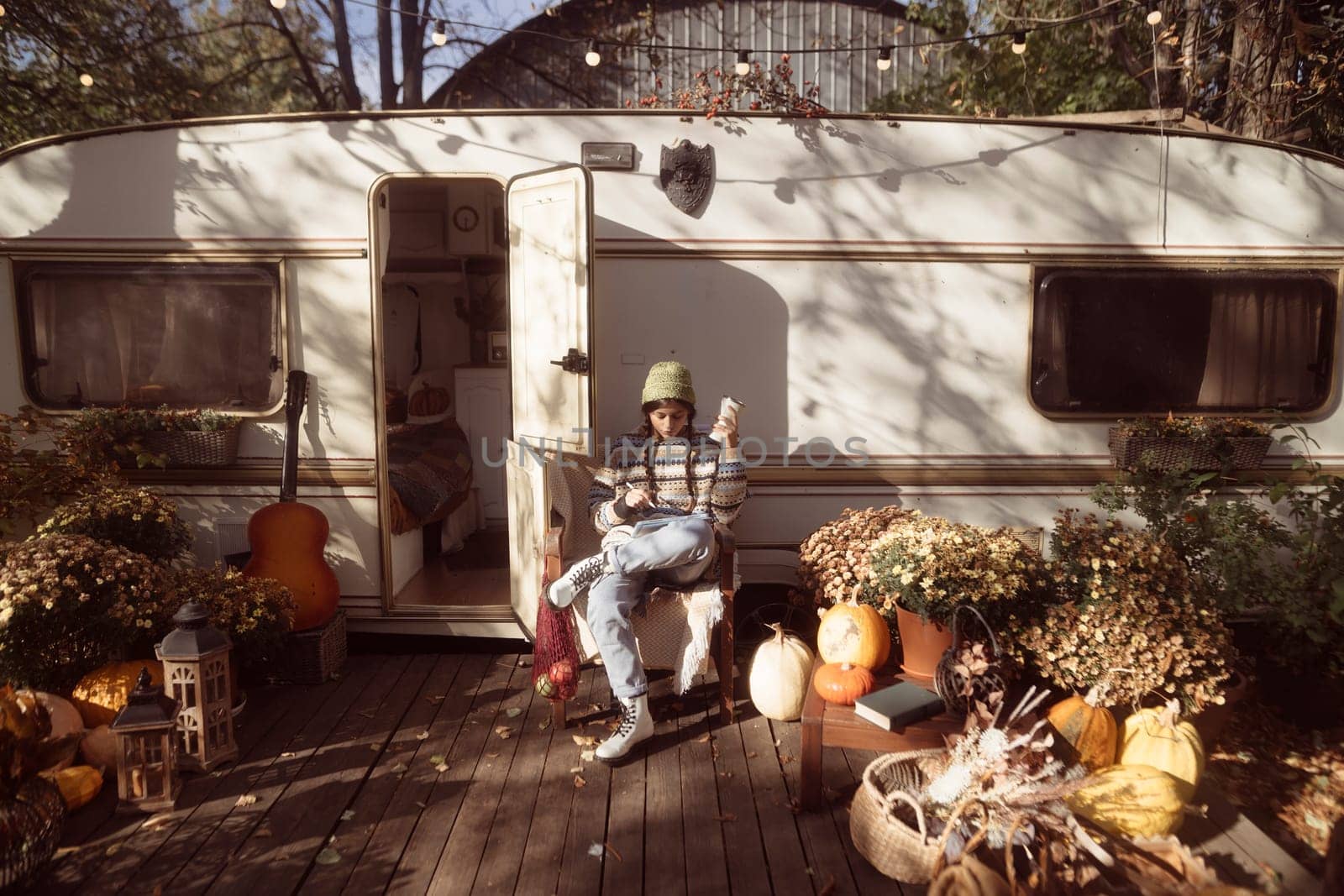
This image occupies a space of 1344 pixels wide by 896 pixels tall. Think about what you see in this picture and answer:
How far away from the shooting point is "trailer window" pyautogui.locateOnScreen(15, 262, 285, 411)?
5168 mm

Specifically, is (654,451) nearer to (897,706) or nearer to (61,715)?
(897,706)

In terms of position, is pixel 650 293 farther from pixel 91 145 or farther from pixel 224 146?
pixel 91 145

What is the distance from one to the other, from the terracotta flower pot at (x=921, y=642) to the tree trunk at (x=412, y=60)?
11.6m

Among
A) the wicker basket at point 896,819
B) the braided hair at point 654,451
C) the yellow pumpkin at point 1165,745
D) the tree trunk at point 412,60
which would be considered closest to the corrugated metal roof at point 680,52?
the tree trunk at point 412,60

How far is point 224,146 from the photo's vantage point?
506cm

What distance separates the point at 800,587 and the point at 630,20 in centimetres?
933

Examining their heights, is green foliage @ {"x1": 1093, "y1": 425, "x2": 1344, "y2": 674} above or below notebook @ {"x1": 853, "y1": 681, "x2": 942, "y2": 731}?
above

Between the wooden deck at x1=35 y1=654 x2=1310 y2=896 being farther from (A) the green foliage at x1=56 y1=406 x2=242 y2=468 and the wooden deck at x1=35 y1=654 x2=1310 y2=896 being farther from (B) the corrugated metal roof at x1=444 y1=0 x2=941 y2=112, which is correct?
(B) the corrugated metal roof at x1=444 y1=0 x2=941 y2=112

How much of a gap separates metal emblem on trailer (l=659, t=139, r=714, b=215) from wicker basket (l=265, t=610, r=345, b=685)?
307cm

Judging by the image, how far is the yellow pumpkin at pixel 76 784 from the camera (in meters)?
3.55

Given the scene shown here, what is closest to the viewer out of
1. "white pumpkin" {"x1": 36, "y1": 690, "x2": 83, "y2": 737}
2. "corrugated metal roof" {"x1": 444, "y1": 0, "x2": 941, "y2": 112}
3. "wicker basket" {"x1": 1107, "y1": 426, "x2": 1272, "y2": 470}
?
"white pumpkin" {"x1": 36, "y1": 690, "x2": 83, "y2": 737}

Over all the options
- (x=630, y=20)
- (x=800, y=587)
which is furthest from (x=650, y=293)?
(x=630, y=20)

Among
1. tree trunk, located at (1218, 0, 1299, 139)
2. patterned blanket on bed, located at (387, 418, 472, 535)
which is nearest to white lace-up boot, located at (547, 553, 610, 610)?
patterned blanket on bed, located at (387, 418, 472, 535)

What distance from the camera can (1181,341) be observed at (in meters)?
5.19
